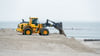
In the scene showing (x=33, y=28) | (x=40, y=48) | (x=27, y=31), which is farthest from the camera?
(x=33, y=28)

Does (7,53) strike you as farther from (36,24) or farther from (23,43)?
(36,24)

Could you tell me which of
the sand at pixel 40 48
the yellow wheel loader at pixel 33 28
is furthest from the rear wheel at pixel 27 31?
the sand at pixel 40 48

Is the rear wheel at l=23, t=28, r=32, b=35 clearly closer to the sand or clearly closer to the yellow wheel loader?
the yellow wheel loader

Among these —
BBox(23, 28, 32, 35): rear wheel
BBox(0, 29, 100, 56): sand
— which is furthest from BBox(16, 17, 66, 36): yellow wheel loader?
BBox(0, 29, 100, 56): sand

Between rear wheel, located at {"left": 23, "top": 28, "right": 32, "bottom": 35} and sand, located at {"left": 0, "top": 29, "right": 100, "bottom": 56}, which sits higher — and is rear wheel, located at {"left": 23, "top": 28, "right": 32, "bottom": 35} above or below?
above

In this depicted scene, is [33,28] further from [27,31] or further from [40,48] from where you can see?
[40,48]

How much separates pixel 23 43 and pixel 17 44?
64 cm

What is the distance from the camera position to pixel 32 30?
34.2 metres

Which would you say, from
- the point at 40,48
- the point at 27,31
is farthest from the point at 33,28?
the point at 40,48

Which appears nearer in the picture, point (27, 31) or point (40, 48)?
point (40, 48)

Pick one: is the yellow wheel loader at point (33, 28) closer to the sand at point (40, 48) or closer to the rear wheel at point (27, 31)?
the rear wheel at point (27, 31)

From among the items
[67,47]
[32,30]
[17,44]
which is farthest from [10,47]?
[32,30]

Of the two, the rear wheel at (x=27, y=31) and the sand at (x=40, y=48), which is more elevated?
the rear wheel at (x=27, y=31)

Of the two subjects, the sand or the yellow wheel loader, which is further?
the yellow wheel loader
